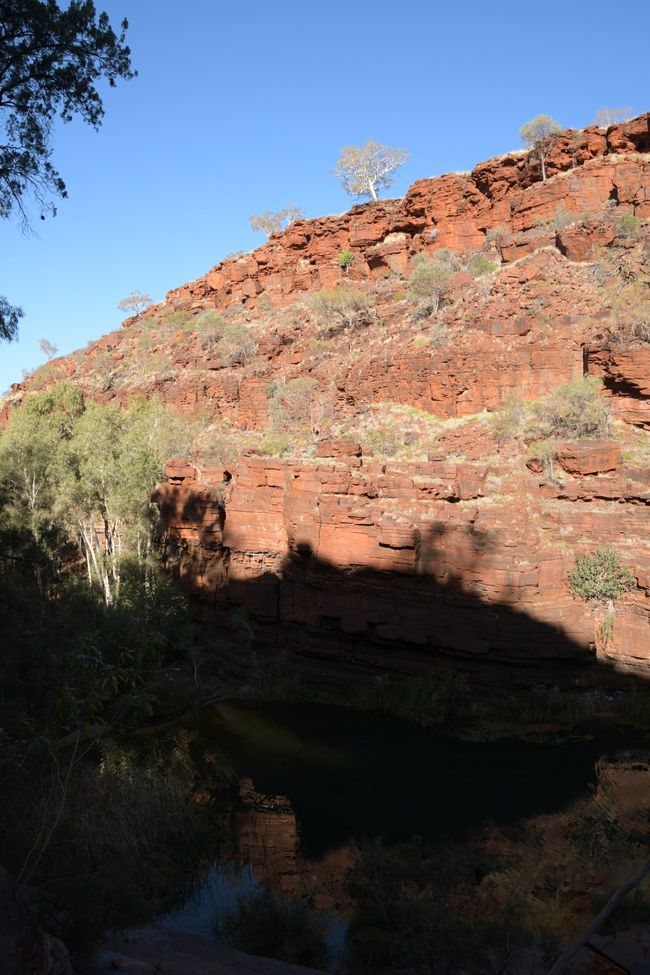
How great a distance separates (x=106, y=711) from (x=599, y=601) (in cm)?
1340

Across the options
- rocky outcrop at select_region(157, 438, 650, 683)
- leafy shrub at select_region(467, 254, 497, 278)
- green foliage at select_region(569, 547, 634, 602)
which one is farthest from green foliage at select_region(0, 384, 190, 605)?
leafy shrub at select_region(467, 254, 497, 278)

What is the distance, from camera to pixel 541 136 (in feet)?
134

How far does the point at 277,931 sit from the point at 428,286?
31017mm

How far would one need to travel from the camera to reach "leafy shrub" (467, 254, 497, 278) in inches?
1396

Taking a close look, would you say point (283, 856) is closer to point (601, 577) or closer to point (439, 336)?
point (601, 577)

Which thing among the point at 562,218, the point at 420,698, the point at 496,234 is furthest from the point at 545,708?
the point at 496,234

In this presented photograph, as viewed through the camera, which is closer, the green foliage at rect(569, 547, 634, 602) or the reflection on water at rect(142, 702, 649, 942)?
the reflection on water at rect(142, 702, 649, 942)

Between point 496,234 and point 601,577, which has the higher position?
point 496,234

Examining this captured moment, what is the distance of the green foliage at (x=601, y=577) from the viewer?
1770 centimetres

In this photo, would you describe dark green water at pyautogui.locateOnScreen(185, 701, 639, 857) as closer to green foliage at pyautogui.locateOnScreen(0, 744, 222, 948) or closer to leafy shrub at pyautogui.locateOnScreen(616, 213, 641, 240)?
green foliage at pyautogui.locateOnScreen(0, 744, 222, 948)

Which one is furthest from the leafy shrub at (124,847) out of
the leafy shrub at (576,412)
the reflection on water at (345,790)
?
the leafy shrub at (576,412)

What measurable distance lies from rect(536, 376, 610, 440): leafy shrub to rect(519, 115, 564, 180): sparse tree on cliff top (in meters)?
21.7

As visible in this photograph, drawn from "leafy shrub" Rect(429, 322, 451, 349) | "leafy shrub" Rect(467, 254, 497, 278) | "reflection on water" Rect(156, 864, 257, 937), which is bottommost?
"reflection on water" Rect(156, 864, 257, 937)

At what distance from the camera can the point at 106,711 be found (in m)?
18.4
